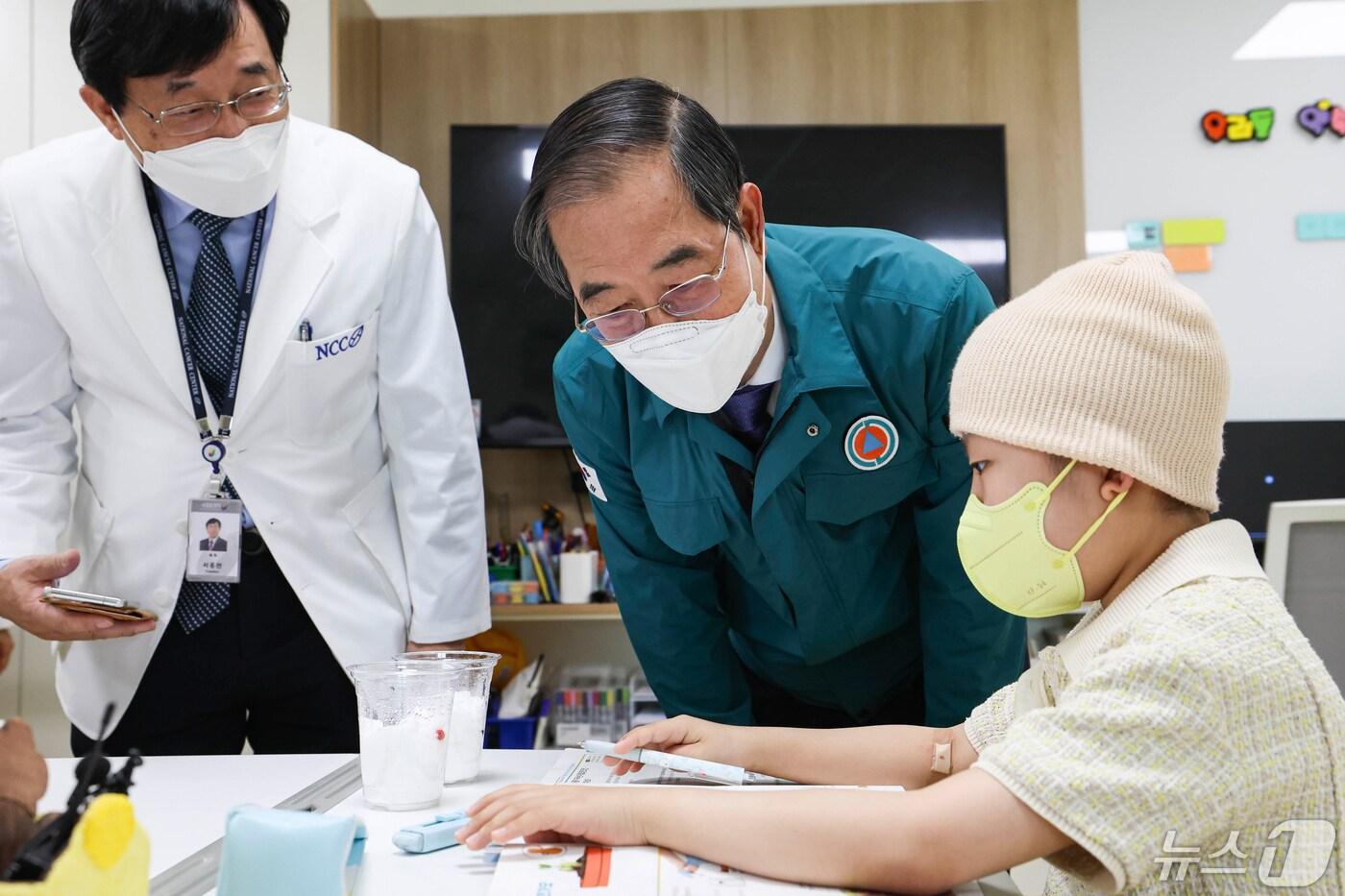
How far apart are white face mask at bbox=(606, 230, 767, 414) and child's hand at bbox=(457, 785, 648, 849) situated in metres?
0.48

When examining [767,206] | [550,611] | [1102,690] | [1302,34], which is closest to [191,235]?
[1102,690]

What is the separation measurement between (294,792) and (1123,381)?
2.68 feet

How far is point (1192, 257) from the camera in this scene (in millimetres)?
3398

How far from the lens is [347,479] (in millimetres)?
1392

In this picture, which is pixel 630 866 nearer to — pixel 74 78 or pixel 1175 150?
pixel 74 78

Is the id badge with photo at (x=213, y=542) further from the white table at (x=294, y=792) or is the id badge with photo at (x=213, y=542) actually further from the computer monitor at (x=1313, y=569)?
the computer monitor at (x=1313, y=569)

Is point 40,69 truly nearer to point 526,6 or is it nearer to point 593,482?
point 526,6

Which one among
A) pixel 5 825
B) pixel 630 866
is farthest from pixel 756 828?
pixel 5 825

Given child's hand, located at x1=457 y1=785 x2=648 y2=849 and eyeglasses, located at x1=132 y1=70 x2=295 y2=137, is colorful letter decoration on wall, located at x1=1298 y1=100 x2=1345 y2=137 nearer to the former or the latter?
eyeglasses, located at x1=132 y1=70 x2=295 y2=137

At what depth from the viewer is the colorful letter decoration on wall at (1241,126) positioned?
11.1ft

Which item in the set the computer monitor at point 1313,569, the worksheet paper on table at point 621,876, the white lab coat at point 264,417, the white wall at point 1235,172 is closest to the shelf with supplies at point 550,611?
the white lab coat at point 264,417

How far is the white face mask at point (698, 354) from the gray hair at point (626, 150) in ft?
0.31

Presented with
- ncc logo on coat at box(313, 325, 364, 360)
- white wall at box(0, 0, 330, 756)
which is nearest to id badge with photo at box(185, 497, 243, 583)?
ncc logo on coat at box(313, 325, 364, 360)

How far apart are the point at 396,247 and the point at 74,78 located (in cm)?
200
